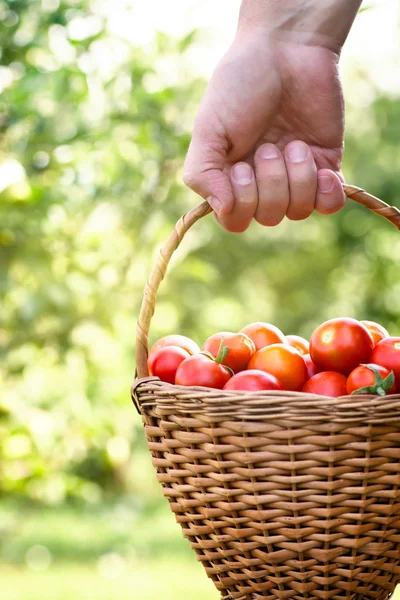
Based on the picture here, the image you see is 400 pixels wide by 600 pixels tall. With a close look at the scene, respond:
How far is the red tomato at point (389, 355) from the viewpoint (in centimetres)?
112

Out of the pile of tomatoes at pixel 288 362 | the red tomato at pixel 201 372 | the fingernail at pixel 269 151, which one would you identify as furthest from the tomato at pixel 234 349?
the fingernail at pixel 269 151

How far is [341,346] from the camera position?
1.21 meters

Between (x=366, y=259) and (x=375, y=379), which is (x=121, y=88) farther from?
(x=366, y=259)

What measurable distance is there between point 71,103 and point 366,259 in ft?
21.8

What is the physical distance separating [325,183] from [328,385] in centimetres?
32

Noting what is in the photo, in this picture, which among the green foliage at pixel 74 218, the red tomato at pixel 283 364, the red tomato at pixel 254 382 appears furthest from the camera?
the green foliage at pixel 74 218

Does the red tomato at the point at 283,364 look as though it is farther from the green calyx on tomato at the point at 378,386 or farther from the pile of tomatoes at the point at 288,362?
the green calyx on tomato at the point at 378,386

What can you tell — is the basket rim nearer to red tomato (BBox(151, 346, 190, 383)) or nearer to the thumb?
red tomato (BBox(151, 346, 190, 383))

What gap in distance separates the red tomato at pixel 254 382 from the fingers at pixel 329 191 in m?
0.29

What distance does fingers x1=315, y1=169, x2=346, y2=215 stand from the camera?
1.19 metres

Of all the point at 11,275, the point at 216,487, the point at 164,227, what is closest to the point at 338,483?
the point at 216,487

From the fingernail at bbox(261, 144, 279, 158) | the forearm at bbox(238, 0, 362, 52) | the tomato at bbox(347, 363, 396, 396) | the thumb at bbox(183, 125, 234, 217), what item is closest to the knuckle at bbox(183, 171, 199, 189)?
the thumb at bbox(183, 125, 234, 217)

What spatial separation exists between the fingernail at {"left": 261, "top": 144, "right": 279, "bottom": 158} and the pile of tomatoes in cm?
30

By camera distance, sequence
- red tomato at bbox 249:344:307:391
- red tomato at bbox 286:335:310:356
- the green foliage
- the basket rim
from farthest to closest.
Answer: the green foliage → red tomato at bbox 286:335:310:356 → red tomato at bbox 249:344:307:391 → the basket rim
